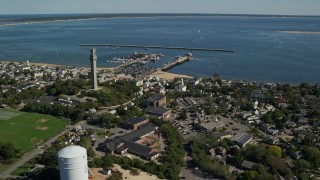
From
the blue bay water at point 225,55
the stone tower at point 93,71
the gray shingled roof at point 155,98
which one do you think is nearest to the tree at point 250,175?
the gray shingled roof at point 155,98

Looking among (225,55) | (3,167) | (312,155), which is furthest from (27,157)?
(225,55)

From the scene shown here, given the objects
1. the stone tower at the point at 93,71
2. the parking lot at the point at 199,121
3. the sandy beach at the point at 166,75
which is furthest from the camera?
the sandy beach at the point at 166,75

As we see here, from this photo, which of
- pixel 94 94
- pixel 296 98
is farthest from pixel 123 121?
pixel 296 98

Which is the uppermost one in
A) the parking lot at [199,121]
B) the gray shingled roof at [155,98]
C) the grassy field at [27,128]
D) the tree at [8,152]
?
the gray shingled roof at [155,98]

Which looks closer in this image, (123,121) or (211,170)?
(211,170)

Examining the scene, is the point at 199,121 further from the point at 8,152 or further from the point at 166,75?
the point at 166,75

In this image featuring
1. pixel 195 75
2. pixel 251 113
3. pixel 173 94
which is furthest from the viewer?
pixel 195 75

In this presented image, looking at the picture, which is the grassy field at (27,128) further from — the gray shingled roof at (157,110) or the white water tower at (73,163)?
the white water tower at (73,163)

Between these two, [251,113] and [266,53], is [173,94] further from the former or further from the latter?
[266,53]
